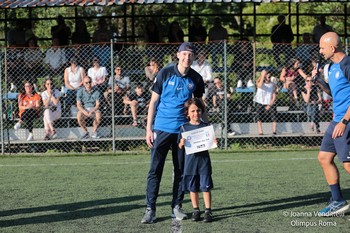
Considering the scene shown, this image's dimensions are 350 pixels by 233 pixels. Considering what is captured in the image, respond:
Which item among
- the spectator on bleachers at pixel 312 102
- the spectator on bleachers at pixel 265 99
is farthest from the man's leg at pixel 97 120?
the spectator on bleachers at pixel 312 102

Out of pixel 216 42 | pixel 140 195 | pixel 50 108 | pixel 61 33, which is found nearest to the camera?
pixel 140 195

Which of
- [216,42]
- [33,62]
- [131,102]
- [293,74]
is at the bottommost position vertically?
[131,102]

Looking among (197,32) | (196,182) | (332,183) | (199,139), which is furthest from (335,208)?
(197,32)

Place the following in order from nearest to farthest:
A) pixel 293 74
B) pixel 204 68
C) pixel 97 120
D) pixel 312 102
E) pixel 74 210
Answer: pixel 74 210 < pixel 97 120 < pixel 204 68 < pixel 312 102 < pixel 293 74

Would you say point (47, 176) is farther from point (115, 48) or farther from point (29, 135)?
point (115, 48)

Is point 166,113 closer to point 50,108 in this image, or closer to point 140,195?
point 140,195

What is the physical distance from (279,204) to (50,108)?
26.0 ft

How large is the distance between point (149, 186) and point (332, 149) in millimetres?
2092

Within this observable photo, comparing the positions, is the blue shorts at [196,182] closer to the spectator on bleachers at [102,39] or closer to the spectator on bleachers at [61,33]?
the spectator on bleachers at [102,39]

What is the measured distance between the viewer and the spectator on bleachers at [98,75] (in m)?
16.2

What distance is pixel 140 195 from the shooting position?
1030 cm

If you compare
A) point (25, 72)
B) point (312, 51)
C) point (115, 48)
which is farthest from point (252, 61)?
point (25, 72)

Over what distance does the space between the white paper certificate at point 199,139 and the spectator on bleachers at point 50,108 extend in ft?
27.3

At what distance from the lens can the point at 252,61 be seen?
1744 cm
